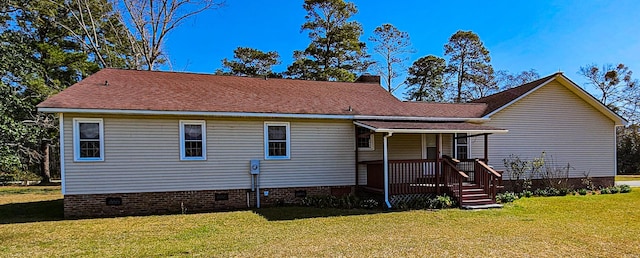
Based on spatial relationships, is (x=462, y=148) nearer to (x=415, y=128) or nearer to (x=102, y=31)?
(x=415, y=128)

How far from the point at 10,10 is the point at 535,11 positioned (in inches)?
1111

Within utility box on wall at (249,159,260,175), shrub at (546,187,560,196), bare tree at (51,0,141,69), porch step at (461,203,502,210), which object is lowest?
shrub at (546,187,560,196)

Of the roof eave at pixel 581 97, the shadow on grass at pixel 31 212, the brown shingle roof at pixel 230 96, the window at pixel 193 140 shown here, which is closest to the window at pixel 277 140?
the brown shingle roof at pixel 230 96

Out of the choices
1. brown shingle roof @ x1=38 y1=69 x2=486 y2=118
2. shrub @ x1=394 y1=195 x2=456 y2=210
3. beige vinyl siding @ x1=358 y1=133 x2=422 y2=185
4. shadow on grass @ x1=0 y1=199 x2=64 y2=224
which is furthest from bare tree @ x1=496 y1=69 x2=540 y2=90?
shadow on grass @ x1=0 y1=199 x2=64 y2=224

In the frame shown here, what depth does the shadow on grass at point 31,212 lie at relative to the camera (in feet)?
31.4

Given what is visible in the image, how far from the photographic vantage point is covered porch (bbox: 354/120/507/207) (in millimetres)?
11102

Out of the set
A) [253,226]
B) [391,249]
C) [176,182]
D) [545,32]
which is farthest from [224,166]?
[545,32]

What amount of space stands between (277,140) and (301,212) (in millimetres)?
2568

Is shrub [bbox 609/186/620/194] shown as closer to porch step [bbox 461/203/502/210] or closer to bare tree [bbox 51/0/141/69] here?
porch step [bbox 461/203/502/210]

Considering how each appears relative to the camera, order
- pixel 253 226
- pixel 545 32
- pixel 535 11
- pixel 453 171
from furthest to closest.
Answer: pixel 545 32
pixel 535 11
pixel 453 171
pixel 253 226

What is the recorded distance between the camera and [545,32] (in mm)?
19141

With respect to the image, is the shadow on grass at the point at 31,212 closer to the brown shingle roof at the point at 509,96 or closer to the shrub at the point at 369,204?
the shrub at the point at 369,204

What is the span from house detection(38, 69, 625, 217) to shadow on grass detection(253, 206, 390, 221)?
824 mm

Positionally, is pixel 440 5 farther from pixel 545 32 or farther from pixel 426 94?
pixel 426 94
